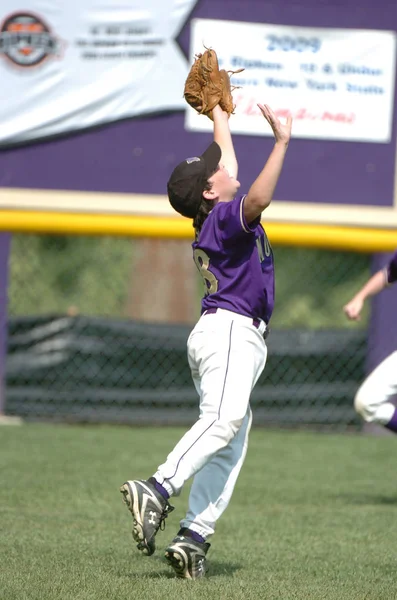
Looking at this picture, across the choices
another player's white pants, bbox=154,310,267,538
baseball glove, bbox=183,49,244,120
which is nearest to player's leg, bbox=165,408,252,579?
another player's white pants, bbox=154,310,267,538

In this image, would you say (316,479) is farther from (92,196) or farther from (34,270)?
(34,270)

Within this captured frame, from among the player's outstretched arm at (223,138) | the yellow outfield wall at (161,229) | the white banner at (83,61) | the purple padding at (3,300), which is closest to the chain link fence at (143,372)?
the purple padding at (3,300)

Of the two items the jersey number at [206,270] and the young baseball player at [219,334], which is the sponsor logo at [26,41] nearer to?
the young baseball player at [219,334]

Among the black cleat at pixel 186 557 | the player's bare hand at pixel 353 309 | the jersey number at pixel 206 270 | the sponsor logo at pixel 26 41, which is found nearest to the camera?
the black cleat at pixel 186 557

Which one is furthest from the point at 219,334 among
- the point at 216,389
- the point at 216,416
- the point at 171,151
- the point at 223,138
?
the point at 171,151

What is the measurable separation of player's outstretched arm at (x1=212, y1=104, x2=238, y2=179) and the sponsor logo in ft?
14.9

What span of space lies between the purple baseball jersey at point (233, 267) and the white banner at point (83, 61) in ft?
16.3

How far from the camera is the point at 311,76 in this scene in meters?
8.96

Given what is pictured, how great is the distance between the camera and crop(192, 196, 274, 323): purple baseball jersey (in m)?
3.93

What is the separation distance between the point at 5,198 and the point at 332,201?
2779 mm

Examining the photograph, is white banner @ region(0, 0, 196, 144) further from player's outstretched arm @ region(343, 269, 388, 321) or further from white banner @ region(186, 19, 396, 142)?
player's outstretched arm @ region(343, 269, 388, 321)

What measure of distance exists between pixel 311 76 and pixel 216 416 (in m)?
5.69

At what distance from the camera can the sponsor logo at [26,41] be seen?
8734mm

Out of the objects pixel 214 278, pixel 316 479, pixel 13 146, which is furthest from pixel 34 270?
pixel 214 278
